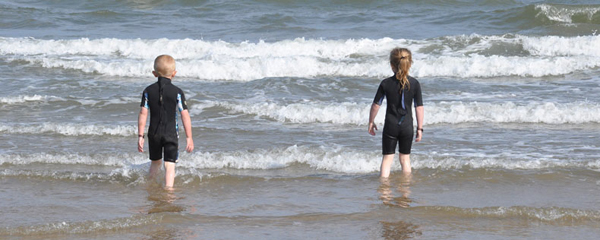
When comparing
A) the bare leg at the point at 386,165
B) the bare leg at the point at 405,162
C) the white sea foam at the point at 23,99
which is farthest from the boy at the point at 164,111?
the white sea foam at the point at 23,99

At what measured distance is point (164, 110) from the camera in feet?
20.9

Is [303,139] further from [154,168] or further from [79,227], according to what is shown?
[79,227]

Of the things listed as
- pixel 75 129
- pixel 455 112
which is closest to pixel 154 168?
pixel 75 129

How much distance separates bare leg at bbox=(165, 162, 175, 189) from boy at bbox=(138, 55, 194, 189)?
0.04 meters

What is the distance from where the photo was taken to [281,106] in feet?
36.4

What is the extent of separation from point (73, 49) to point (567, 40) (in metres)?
13.4

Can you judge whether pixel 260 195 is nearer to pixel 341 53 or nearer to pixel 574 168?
pixel 574 168

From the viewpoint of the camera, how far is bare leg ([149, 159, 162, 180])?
682 cm

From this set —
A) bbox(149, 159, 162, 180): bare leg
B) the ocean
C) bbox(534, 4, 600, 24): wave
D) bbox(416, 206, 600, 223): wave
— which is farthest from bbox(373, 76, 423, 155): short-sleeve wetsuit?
bbox(534, 4, 600, 24): wave

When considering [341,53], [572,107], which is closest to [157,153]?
[572,107]

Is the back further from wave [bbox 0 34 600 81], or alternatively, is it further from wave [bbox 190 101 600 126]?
wave [bbox 0 34 600 81]

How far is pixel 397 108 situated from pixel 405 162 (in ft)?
2.15

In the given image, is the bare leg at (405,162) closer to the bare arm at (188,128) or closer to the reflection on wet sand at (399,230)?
the reflection on wet sand at (399,230)

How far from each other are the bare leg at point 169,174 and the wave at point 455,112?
404cm
